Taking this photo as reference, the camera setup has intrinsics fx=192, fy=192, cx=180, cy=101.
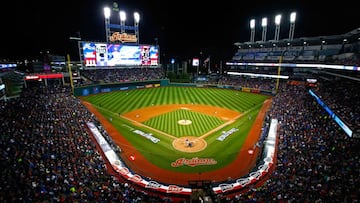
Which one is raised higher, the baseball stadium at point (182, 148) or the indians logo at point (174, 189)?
the baseball stadium at point (182, 148)

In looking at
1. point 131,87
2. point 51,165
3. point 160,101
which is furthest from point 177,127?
point 131,87

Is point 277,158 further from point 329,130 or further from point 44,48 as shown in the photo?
point 44,48

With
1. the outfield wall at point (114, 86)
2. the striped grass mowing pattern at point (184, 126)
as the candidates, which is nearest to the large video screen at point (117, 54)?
the outfield wall at point (114, 86)

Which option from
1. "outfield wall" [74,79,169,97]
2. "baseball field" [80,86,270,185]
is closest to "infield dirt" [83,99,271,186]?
"baseball field" [80,86,270,185]

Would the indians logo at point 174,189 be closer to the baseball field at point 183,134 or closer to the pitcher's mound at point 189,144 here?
the baseball field at point 183,134

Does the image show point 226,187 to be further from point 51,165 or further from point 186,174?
point 51,165

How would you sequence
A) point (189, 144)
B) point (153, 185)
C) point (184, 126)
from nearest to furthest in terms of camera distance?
1. point (153, 185)
2. point (189, 144)
3. point (184, 126)

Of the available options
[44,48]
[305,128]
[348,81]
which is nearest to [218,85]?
[348,81]
